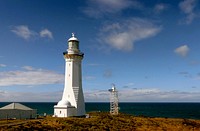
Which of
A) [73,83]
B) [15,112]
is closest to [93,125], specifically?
[73,83]

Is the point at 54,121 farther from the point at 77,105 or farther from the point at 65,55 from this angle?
the point at 65,55

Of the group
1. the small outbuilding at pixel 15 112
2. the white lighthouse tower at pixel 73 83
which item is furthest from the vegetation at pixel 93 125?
the small outbuilding at pixel 15 112

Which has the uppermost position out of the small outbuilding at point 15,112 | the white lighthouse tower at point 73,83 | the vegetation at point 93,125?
the white lighthouse tower at point 73,83

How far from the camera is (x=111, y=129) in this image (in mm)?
46656

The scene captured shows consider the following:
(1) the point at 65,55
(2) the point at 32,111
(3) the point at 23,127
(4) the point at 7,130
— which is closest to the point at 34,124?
(3) the point at 23,127

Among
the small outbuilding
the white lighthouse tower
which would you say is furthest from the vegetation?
the small outbuilding

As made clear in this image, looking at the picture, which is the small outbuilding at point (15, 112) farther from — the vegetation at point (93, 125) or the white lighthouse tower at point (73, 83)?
the white lighthouse tower at point (73, 83)

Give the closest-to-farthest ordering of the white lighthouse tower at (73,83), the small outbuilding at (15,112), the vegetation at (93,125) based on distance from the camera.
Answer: the vegetation at (93,125) → the small outbuilding at (15,112) → the white lighthouse tower at (73,83)

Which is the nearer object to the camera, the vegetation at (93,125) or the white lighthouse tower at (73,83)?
the vegetation at (93,125)

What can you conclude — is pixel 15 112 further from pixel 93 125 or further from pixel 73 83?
pixel 93 125

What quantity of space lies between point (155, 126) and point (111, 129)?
9.98 meters

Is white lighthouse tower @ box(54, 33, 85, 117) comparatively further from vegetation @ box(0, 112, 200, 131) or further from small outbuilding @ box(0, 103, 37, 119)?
small outbuilding @ box(0, 103, 37, 119)

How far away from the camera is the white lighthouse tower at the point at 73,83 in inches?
2070

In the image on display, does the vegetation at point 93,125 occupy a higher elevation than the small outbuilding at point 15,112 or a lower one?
lower
